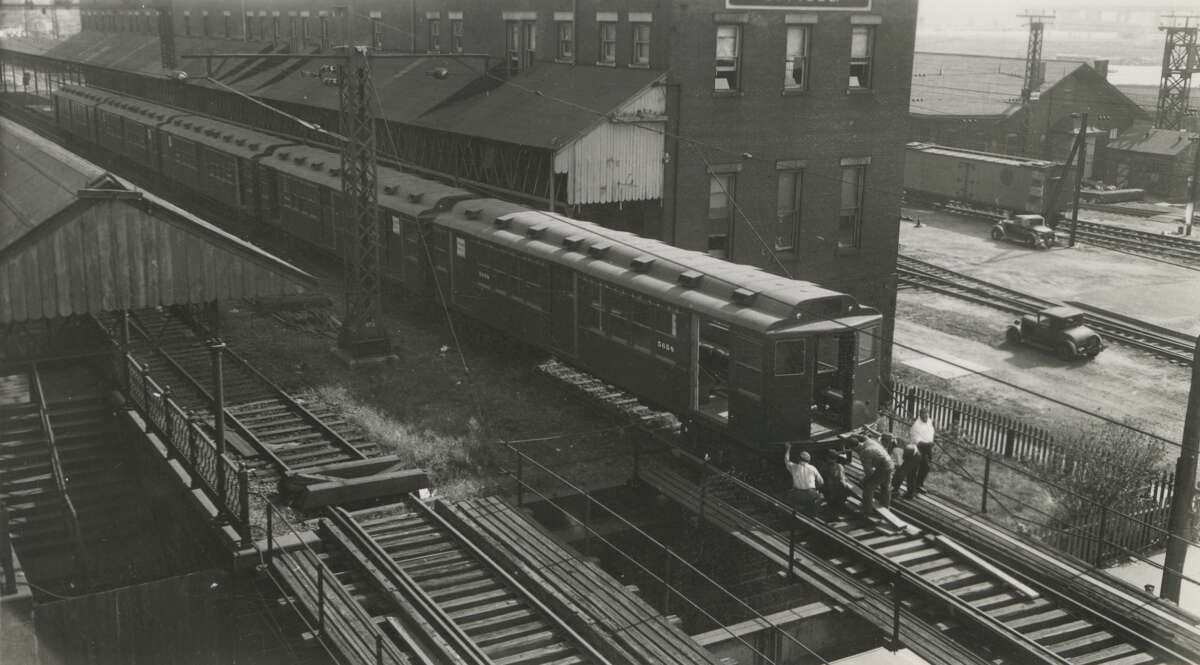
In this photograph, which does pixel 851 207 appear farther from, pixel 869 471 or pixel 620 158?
pixel 869 471

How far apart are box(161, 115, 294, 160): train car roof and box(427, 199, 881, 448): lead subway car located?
1922cm

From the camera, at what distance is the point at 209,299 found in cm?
1728

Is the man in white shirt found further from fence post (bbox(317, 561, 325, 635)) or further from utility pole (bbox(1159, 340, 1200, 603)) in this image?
fence post (bbox(317, 561, 325, 635))

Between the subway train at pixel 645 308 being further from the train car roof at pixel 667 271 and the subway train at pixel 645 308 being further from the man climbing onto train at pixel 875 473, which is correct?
the man climbing onto train at pixel 875 473

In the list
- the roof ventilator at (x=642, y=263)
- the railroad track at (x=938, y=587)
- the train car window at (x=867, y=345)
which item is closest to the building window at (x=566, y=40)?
the roof ventilator at (x=642, y=263)

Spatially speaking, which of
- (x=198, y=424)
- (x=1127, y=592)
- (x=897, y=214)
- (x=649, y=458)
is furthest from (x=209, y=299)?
(x=897, y=214)

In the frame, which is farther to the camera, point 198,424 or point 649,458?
point 649,458

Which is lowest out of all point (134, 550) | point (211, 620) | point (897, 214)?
point (134, 550)

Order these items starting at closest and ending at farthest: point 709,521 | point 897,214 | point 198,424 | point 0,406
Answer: point 709,521 < point 198,424 < point 0,406 < point 897,214

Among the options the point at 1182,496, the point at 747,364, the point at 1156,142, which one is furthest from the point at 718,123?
the point at 1156,142

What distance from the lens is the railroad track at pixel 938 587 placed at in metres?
14.1

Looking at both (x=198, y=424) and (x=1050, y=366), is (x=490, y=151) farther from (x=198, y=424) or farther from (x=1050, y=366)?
(x=1050, y=366)

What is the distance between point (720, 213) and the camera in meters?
29.5

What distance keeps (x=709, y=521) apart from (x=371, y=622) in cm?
610
